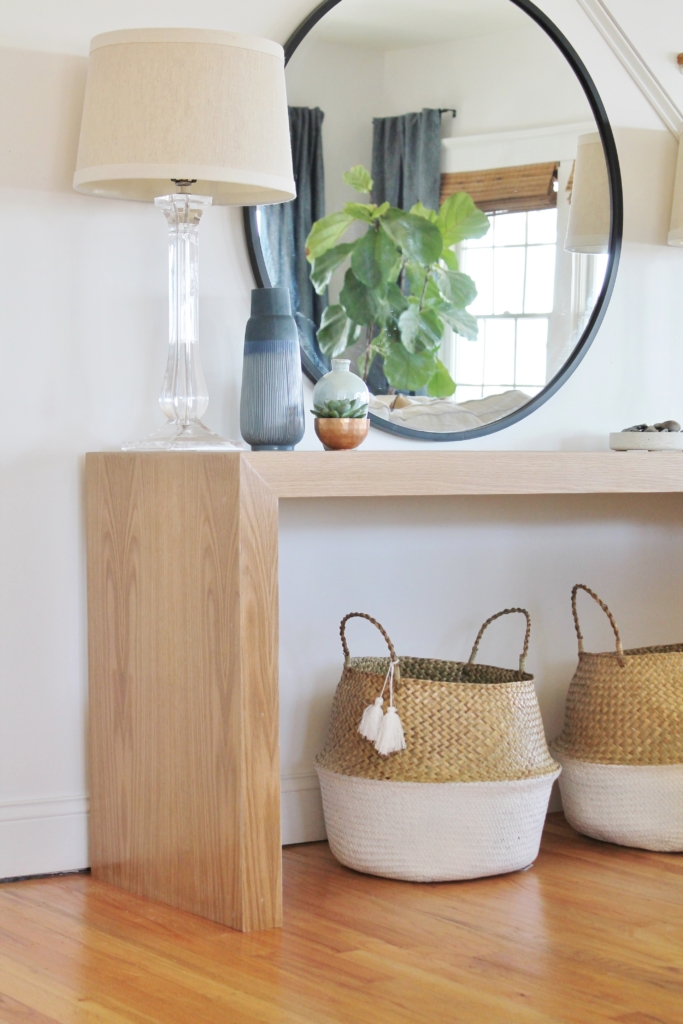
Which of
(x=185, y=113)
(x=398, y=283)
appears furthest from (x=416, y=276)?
(x=185, y=113)

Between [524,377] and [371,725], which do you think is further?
[524,377]

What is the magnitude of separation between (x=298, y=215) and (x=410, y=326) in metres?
0.31

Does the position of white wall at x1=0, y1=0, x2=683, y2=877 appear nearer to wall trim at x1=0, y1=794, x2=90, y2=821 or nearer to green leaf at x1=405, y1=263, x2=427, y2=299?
wall trim at x1=0, y1=794, x2=90, y2=821

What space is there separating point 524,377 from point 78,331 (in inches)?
36.8

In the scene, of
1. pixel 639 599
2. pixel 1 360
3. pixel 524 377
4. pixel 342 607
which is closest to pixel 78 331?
pixel 1 360

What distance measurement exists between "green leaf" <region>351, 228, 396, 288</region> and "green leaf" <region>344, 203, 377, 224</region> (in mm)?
24

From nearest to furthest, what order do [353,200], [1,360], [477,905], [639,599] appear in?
[477,905] → [1,360] → [353,200] → [639,599]

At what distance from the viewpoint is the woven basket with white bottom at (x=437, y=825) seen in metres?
2.01

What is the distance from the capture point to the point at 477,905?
1.92 meters

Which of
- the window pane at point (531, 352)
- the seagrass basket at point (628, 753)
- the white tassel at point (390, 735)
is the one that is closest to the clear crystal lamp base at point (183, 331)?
the white tassel at point (390, 735)

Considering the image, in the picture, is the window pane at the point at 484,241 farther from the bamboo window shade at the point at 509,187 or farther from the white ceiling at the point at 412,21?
the white ceiling at the point at 412,21

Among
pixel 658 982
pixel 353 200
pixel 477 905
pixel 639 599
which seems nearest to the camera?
pixel 658 982

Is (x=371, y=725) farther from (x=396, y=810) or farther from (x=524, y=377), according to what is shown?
(x=524, y=377)

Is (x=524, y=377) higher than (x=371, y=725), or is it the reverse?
(x=524, y=377)
